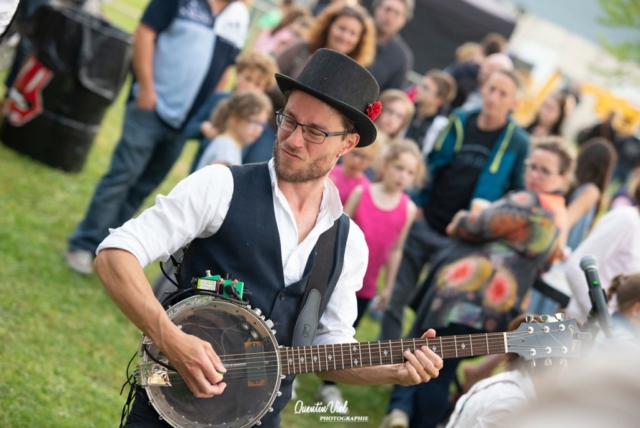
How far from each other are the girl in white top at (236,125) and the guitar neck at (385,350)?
9.39ft

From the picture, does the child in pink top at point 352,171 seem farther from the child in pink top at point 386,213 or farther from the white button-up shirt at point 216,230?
the white button-up shirt at point 216,230

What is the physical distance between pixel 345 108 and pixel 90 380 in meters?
2.59

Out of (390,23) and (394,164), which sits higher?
(390,23)

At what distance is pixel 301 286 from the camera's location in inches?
128

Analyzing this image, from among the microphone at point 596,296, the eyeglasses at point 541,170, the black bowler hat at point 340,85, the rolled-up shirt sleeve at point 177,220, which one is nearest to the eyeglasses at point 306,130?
the black bowler hat at point 340,85

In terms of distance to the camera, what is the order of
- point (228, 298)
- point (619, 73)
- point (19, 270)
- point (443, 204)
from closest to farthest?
point (228, 298)
point (19, 270)
point (443, 204)
point (619, 73)

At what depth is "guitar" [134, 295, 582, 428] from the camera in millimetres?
3082

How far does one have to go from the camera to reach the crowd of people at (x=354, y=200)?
320 cm

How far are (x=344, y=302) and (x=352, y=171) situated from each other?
303 cm

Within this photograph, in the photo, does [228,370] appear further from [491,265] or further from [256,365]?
[491,265]

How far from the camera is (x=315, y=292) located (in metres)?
3.31

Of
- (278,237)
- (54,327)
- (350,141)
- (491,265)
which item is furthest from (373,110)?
(54,327)

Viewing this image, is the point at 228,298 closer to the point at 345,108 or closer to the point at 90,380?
the point at 345,108

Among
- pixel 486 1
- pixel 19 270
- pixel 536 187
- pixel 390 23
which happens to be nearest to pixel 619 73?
pixel 486 1
